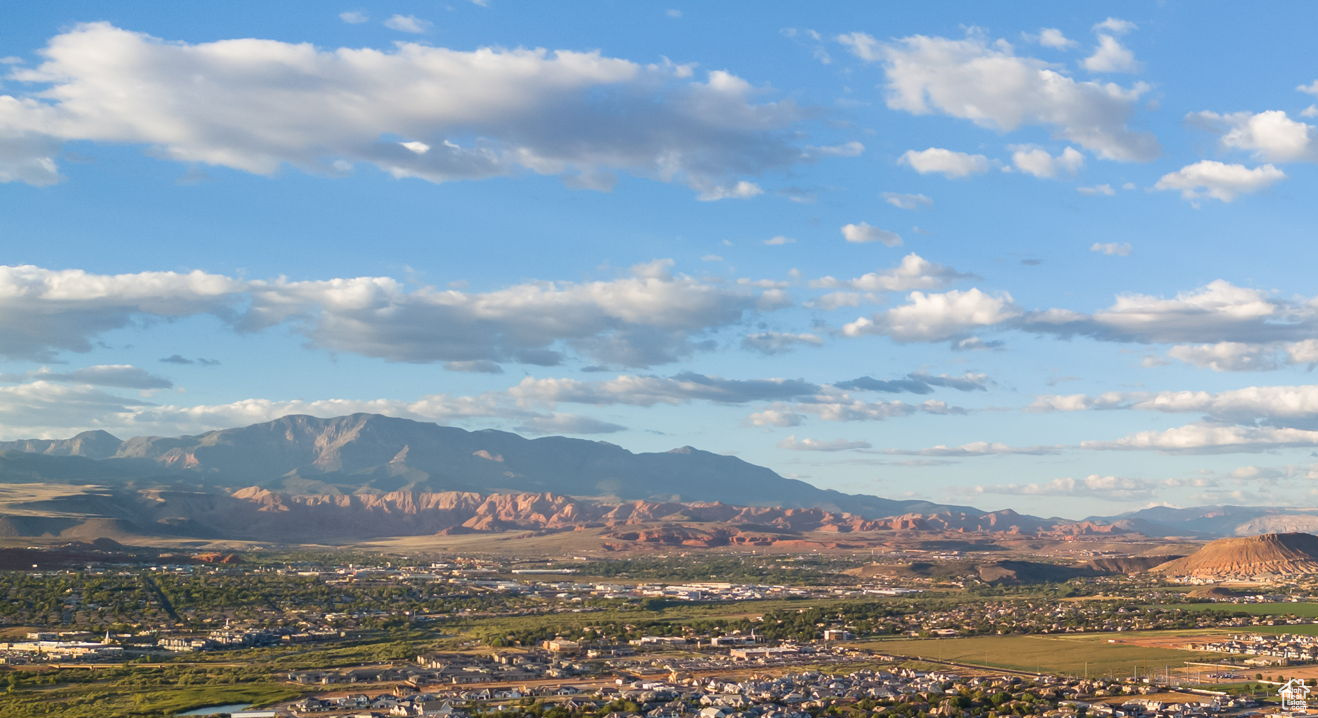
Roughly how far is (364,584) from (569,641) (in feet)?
252

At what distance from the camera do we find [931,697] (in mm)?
82062

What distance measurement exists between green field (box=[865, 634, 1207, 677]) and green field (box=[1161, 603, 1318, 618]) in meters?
36.3

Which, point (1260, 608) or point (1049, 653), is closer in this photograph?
point (1049, 653)

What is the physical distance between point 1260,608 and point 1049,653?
2430 inches

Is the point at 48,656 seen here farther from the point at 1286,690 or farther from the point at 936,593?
the point at 936,593

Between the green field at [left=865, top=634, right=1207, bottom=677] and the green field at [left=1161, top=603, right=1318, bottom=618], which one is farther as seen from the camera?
the green field at [left=1161, top=603, right=1318, bottom=618]

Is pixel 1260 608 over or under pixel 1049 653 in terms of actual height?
over

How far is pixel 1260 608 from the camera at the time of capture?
162000 mm

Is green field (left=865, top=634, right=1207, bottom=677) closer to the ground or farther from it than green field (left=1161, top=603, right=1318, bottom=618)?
closer to the ground

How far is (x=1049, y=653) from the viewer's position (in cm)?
11281

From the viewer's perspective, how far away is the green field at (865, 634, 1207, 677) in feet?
336

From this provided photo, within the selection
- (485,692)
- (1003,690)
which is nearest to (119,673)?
(485,692)

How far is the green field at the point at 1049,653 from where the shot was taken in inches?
4031

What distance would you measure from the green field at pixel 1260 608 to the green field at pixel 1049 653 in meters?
36.3
